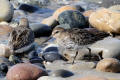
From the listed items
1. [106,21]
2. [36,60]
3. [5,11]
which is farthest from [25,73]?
[5,11]

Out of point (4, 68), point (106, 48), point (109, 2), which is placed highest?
point (106, 48)

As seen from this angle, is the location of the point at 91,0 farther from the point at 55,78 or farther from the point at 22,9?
the point at 55,78

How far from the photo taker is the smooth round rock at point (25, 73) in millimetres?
5621

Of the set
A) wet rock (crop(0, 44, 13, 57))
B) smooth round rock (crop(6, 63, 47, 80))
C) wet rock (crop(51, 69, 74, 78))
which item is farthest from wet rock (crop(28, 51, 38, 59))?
smooth round rock (crop(6, 63, 47, 80))

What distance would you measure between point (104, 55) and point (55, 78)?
5.74 feet

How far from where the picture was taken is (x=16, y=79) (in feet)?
18.5

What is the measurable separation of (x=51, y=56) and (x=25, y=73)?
1.61 m

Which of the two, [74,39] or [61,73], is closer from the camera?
[61,73]

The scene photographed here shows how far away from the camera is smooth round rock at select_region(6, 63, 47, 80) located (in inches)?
221

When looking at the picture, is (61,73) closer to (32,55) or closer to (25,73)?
(25,73)

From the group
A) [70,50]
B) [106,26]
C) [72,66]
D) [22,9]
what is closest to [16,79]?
[72,66]

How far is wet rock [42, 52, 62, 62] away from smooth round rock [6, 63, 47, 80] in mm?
1324

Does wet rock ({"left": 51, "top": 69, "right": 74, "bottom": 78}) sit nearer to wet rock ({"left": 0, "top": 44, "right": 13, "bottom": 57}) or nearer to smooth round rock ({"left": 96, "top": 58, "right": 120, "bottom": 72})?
smooth round rock ({"left": 96, "top": 58, "right": 120, "bottom": 72})

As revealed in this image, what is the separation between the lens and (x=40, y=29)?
31.8ft
